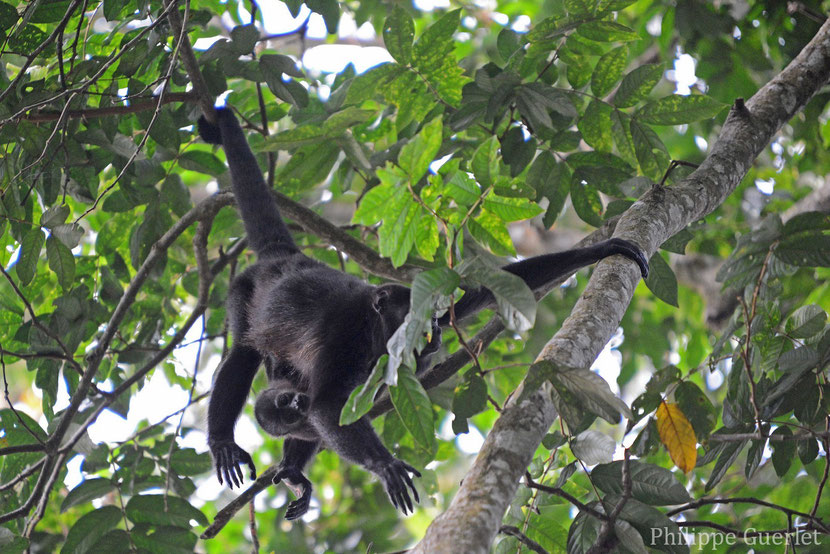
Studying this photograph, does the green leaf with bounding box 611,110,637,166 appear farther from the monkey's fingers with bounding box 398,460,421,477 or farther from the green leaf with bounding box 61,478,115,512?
the green leaf with bounding box 61,478,115,512

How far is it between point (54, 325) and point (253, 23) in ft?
6.20

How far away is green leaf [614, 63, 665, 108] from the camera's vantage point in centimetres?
347

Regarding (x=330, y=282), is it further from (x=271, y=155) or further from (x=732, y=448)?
(x=732, y=448)

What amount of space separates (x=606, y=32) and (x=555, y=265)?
117 cm

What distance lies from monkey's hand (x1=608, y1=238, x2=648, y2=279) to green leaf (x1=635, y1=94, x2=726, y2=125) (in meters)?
0.96

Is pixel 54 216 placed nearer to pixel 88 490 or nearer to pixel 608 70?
pixel 88 490

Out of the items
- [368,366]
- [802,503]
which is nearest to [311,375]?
[368,366]

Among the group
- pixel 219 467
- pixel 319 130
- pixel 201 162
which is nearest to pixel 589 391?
pixel 319 130

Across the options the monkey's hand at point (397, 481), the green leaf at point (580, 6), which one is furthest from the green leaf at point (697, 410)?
the green leaf at point (580, 6)

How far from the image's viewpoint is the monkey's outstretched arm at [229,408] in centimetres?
375

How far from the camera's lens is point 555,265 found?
297 centimetres

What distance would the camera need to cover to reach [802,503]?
11.0 feet

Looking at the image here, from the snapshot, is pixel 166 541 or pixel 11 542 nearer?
pixel 11 542

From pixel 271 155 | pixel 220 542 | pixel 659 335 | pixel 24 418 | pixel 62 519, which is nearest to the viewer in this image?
pixel 24 418
